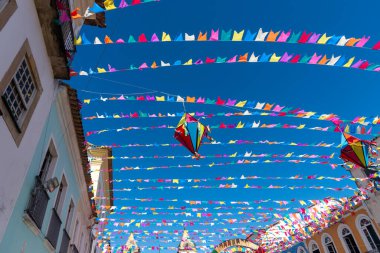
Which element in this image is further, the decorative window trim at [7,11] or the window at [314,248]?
the window at [314,248]

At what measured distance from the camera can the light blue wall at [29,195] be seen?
5.37 m

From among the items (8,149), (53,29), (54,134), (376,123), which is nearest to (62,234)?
(54,134)

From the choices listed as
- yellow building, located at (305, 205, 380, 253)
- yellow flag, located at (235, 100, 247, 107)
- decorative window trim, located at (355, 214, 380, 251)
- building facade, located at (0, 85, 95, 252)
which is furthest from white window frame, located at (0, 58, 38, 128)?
decorative window trim, located at (355, 214, 380, 251)

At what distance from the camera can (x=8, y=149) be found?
4797mm

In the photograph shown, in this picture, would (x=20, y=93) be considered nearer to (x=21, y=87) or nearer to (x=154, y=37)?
(x=21, y=87)

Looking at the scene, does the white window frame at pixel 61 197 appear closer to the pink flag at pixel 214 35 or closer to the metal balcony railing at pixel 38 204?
the metal balcony railing at pixel 38 204

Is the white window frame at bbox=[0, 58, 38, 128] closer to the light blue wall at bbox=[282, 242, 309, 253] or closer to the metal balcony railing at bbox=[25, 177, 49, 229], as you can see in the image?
the metal balcony railing at bbox=[25, 177, 49, 229]

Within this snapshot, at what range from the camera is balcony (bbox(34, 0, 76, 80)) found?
5.58 m

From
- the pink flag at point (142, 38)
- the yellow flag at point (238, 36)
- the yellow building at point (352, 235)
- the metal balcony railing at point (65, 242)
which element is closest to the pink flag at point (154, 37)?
the pink flag at point (142, 38)

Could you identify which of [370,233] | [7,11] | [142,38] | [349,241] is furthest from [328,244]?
[7,11]

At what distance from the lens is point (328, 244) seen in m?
20.9

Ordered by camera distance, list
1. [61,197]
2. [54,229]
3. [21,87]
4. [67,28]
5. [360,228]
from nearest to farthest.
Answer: [21,87] < [67,28] < [54,229] < [61,197] < [360,228]

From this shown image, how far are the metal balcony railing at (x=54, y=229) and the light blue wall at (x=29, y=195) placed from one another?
21 cm

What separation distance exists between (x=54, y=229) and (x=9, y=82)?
4.97 metres
